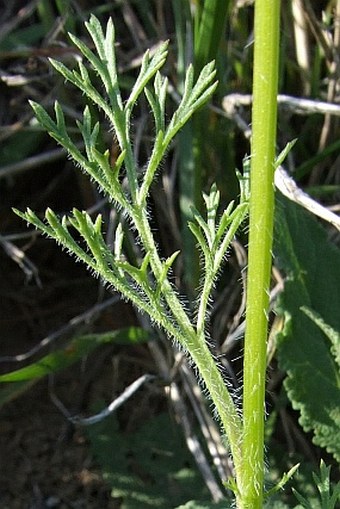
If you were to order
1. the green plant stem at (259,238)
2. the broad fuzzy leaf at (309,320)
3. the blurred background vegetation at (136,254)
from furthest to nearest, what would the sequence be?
the blurred background vegetation at (136,254)
the broad fuzzy leaf at (309,320)
the green plant stem at (259,238)

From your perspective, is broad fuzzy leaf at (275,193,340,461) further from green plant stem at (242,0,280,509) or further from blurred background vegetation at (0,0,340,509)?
green plant stem at (242,0,280,509)

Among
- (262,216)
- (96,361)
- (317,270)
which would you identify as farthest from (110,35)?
(96,361)

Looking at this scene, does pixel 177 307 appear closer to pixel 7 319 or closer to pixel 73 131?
pixel 73 131

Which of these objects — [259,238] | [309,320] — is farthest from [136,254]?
[259,238]

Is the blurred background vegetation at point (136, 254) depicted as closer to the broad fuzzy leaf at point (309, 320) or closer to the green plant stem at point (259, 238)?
the broad fuzzy leaf at point (309, 320)

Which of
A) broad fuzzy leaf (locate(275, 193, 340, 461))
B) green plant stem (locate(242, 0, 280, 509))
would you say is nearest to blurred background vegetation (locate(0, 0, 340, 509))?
broad fuzzy leaf (locate(275, 193, 340, 461))

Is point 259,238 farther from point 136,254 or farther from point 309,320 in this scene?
point 136,254

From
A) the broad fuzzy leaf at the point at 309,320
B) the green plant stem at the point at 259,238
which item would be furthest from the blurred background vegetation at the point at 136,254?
the green plant stem at the point at 259,238
